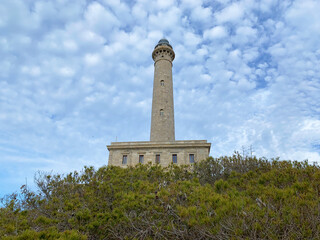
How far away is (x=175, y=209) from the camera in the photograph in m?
6.47

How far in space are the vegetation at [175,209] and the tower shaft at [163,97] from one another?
1435 centimetres

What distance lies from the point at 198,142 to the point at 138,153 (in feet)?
20.9

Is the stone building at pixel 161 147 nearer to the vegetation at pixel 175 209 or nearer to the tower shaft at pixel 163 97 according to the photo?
the tower shaft at pixel 163 97

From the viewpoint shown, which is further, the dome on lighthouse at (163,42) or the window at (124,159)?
the dome on lighthouse at (163,42)

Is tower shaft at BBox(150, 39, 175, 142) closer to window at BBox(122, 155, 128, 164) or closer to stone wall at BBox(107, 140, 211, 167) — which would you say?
stone wall at BBox(107, 140, 211, 167)

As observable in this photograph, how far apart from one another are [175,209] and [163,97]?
21.0 m

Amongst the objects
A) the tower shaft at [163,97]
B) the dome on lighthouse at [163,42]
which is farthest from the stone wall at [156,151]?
the dome on lighthouse at [163,42]

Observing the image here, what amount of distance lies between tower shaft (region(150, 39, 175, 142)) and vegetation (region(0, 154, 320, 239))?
14.3 m

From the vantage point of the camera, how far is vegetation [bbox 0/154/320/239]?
4.59 meters

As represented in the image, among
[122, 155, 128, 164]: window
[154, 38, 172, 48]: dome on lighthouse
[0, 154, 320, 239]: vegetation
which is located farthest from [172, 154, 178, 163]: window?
[154, 38, 172, 48]: dome on lighthouse

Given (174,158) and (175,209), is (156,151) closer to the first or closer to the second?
(174,158)

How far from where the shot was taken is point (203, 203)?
539cm

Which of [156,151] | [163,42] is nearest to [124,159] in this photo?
[156,151]

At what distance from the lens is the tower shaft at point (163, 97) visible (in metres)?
25.1
